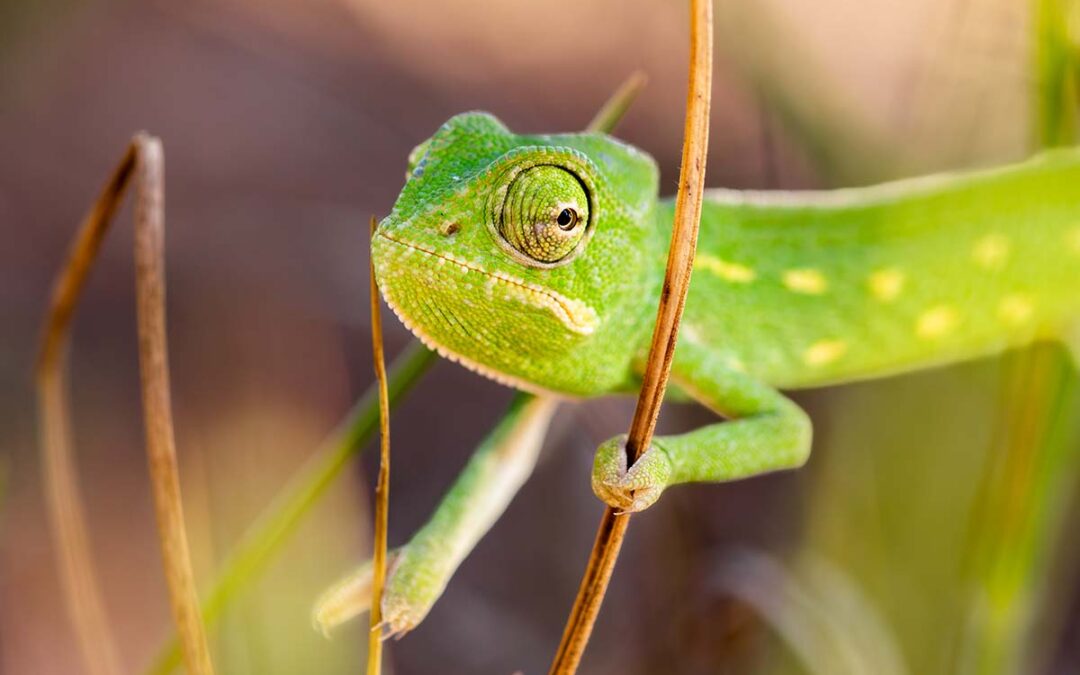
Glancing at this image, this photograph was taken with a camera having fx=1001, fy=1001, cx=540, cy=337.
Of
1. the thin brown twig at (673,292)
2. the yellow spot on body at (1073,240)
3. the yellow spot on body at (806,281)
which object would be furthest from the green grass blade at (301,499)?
the yellow spot on body at (1073,240)

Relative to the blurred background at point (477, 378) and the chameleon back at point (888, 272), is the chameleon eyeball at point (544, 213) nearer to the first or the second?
the blurred background at point (477, 378)

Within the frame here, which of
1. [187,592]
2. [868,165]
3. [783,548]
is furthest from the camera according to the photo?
[783,548]

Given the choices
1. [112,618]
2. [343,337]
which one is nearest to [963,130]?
[343,337]

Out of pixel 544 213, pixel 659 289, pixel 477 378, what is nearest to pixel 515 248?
pixel 544 213

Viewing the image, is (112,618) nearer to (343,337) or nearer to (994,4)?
(343,337)

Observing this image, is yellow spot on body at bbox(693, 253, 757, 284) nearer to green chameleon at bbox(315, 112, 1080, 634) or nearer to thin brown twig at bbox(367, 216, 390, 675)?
green chameleon at bbox(315, 112, 1080, 634)

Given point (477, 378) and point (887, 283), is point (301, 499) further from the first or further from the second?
point (477, 378)
